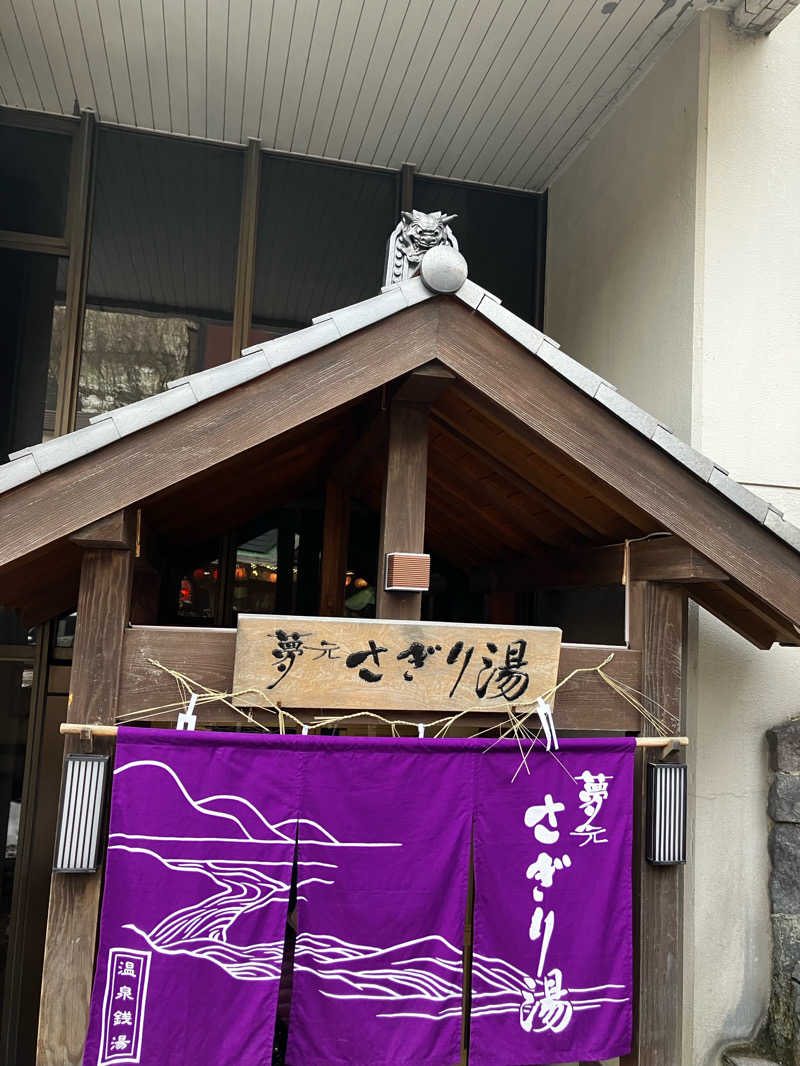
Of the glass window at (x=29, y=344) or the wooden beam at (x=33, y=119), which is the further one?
the wooden beam at (x=33, y=119)

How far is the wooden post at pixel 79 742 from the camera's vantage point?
3840 millimetres

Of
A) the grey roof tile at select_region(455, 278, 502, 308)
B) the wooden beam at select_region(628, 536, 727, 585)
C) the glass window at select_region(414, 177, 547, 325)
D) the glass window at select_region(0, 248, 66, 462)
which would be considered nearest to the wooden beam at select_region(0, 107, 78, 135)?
the glass window at select_region(0, 248, 66, 462)

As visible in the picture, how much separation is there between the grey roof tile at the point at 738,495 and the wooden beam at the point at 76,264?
17.1ft

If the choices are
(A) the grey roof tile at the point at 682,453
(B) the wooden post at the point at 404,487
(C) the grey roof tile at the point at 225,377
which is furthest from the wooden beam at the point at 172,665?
(A) the grey roof tile at the point at 682,453

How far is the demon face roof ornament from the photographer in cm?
401

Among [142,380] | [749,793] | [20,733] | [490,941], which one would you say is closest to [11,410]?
[142,380]

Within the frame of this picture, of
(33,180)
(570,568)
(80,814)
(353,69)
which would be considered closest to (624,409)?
(570,568)

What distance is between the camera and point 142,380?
7031 millimetres

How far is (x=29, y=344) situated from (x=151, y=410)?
395cm

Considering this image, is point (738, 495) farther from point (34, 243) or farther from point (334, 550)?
point (34, 243)

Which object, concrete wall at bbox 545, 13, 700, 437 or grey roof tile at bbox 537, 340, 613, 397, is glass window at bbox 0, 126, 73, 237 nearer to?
concrete wall at bbox 545, 13, 700, 437

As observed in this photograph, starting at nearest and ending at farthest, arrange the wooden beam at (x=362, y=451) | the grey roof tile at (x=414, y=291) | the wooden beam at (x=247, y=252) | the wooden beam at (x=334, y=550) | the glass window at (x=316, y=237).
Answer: the grey roof tile at (x=414, y=291) < the wooden beam at (x=362, y=451) < the wooden beam at (x=334, y=550) < the wooden beam at (x=247, y=252) < the glass window at (x=316, y=237)

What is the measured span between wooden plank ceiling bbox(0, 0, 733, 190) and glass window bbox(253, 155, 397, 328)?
0.24 metres

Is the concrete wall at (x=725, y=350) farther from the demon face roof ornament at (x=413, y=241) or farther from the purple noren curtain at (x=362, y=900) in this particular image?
the demon face roof ornament at (x=413, y=241)
